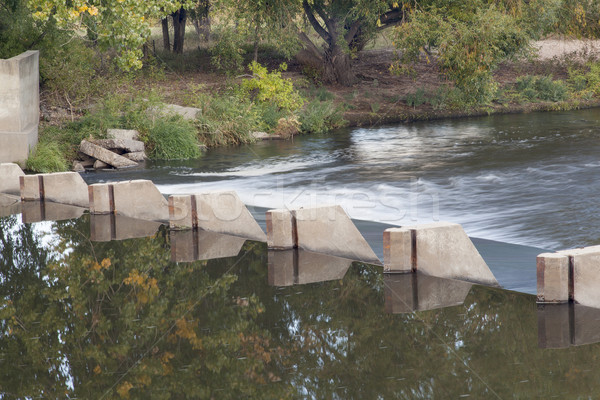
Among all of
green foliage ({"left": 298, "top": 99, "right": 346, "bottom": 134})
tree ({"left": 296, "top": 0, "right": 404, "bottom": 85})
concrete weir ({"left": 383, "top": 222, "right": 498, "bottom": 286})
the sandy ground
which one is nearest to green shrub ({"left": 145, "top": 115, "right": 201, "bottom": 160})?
green foliage ({"left": 298, "top": 99, "right": 346, "bottom": 134})

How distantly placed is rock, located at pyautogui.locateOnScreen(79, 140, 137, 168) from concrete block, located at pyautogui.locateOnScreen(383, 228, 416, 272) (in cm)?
1148

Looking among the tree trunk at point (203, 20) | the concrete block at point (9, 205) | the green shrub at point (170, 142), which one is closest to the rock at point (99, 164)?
the green shrub at point (170, 142)

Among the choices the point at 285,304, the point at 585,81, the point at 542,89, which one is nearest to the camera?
→ the point at 285,304

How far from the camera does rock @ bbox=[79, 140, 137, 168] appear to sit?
17391mm

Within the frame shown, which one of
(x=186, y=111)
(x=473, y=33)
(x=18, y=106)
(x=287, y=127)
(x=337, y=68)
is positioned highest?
(x=473, y=33)

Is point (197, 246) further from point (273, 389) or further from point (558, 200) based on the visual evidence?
point (558, 200)

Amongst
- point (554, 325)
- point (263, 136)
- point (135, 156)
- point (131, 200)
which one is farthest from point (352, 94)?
point (554, 325)

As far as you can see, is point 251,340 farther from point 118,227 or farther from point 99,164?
point 99,164

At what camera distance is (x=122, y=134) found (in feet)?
60.8

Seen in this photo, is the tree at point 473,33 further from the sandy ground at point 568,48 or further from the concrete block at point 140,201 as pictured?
the concrete block at point 140,201

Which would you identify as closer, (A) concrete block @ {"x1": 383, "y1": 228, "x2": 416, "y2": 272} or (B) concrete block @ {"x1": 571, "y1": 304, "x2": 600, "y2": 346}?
Answer: (B) concrete block @ {"x1": 571, "y1": 304, "x2": 600, "y2": 346}

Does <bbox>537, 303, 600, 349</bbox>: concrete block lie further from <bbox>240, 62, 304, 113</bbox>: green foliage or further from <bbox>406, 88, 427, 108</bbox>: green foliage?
<bbox>406, 88, 427, 108</bbox>: green foliage

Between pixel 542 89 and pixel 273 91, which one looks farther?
pixel 542 89

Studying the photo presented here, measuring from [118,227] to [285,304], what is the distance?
397cm
